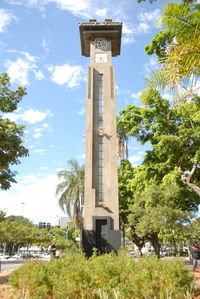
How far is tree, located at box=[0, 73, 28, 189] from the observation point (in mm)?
12391

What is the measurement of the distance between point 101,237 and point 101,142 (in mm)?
7087

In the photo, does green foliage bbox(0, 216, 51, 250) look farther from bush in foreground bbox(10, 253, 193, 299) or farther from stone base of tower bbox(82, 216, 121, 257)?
bush in foreground bbox(10, 253, 193, 299)

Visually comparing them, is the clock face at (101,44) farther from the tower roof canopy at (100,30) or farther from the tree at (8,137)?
the tree at (8,137)

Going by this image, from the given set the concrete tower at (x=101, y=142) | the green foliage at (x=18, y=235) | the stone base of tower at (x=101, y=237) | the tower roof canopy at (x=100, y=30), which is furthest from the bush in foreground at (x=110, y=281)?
the green foliage at (x=18, y=235)

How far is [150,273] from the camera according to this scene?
6348 millimetres

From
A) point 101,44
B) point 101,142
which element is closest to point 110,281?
point 101,142

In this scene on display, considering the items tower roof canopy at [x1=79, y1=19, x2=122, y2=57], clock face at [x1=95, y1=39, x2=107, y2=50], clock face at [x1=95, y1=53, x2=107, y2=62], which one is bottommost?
clock face at [x1=95, y1=53, x2=107, y2=62]

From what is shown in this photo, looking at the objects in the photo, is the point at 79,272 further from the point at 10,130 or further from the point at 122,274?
the point at 10,130

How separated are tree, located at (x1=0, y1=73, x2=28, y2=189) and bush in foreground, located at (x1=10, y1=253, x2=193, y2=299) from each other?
6609mm

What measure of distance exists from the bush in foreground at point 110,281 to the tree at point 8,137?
6.61m

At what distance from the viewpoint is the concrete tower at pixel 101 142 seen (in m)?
18.3

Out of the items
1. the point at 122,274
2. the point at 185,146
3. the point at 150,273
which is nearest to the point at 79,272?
the point at 122,274

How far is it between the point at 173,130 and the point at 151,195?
5449 mm

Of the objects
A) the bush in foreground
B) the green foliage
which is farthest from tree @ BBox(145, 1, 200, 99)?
the green foliage
